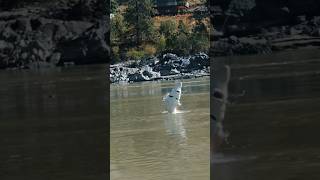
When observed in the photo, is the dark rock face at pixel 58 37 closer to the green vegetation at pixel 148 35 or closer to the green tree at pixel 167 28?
the green vegetation at pixel 148 35

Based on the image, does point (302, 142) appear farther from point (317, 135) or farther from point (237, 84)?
point (237, 84)

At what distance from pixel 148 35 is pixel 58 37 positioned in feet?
79.2

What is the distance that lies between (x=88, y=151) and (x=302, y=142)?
46.5 inches

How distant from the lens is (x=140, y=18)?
26.3m

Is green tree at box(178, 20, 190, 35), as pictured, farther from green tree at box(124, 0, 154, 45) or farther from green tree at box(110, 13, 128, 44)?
green tree at box(110, 13, 128, 44)

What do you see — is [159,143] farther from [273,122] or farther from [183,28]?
[183,28]

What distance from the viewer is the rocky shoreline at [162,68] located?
23400 millimetres

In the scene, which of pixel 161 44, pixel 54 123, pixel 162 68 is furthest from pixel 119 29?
pixel 54 123

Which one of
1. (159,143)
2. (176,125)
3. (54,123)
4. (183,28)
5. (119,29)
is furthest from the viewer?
A: (119,29)

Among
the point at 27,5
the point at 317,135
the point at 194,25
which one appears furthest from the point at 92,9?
the point at 194,25

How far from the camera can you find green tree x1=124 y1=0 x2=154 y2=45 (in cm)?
2623

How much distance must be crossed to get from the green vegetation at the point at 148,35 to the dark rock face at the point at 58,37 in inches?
869

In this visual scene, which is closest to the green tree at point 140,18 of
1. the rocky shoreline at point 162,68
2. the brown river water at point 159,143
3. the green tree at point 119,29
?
the green tree at point 119,29

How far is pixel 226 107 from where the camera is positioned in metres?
3.20
